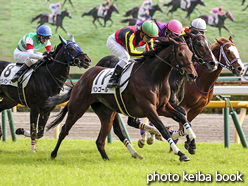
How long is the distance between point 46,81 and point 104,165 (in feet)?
7.00

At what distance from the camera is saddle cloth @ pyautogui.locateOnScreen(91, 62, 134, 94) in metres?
4.85

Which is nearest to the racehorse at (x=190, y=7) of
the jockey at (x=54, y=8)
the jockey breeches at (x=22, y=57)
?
the jockey at (x=54, y=8)

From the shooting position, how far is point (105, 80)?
16.5 ft

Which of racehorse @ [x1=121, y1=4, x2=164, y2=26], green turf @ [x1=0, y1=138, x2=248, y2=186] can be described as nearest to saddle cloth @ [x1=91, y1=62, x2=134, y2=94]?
green turf @ [x1=0, y1=138, x2=248, y2=186]

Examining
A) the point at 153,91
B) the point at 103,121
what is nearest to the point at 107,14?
the point at 103,121

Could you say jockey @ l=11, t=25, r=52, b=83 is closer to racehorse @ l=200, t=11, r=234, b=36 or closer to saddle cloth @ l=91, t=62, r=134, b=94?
saddle cloth @ l=91, t=62, r=134, b=94

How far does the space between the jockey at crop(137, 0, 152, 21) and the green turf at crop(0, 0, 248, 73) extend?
422 mm

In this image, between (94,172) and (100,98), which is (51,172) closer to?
(94,172)

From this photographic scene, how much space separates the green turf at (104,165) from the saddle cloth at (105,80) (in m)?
0.91

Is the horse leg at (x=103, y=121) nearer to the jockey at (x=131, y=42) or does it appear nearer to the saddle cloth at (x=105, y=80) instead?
the saddle cloth at (x=105, y=80)

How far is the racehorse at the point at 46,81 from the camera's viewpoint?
5.97 m

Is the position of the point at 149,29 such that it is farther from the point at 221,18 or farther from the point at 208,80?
the point at 221,18

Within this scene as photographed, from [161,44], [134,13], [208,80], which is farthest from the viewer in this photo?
[134,13]

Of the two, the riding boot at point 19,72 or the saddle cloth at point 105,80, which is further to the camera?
the riding boot at point 19,72
